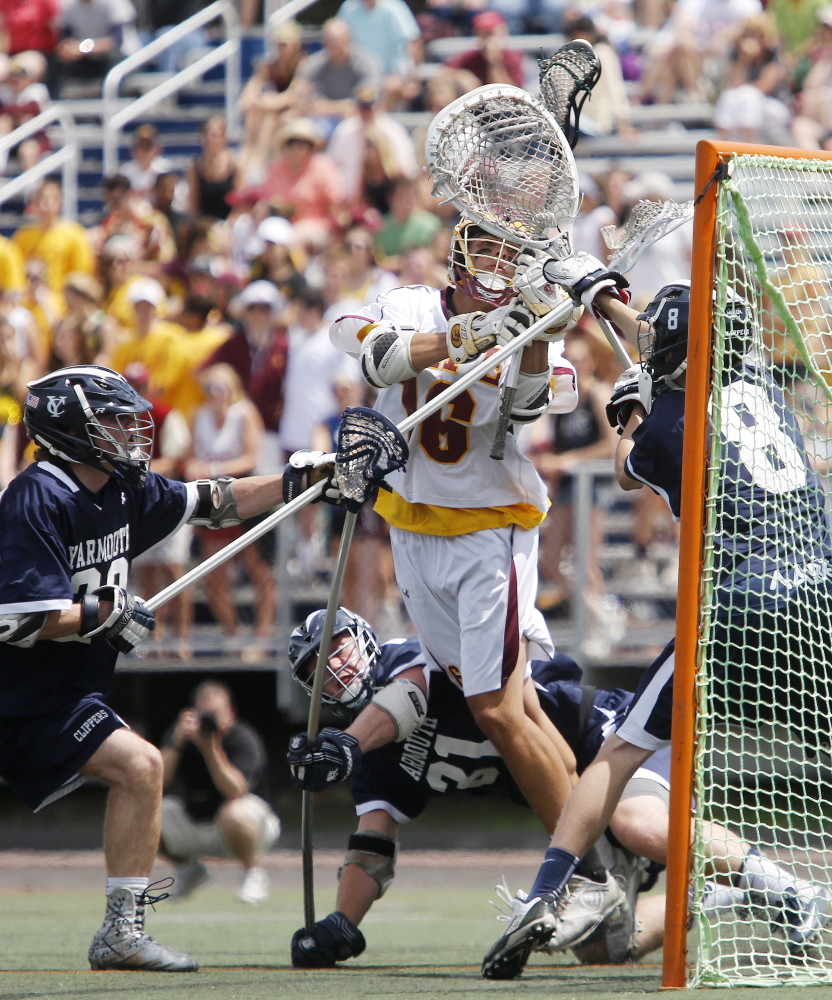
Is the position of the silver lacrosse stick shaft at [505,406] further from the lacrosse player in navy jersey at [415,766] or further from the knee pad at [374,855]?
the knee pad at [374,855]

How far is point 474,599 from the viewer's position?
4359 millimetres

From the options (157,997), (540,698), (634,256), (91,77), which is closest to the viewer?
(157,997)

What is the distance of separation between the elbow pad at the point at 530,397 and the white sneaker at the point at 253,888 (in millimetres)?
2803

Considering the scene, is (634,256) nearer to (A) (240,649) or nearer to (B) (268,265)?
(A) (240,649)

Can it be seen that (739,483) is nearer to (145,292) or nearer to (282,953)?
(282,953)

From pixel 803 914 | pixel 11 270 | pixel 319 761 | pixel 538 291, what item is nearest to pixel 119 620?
pixel 319 761

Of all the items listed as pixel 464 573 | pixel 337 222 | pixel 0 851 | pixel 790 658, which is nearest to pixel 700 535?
pixel 790 658

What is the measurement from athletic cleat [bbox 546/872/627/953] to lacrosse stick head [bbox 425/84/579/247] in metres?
1.85

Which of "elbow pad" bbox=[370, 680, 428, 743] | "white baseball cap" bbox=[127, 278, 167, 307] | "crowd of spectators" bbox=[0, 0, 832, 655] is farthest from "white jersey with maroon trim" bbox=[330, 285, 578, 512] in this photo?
"white baseball cap" bbox=[127, 278, 167, 307]

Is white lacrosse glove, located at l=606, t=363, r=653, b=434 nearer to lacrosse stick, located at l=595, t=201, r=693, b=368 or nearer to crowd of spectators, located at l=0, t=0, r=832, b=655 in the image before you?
lacrosse stick, located at l=595, t=201, r=693, b=368

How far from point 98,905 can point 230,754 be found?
3.36 ft

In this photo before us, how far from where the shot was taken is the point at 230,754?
6.85 meters

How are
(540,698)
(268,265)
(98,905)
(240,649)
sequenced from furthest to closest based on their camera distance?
(268,265)
(240,649)
(98,905)
(540,698)

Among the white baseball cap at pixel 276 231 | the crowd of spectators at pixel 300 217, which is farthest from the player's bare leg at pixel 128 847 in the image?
the white baseball cap at pixel 276 231
